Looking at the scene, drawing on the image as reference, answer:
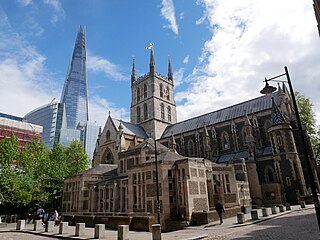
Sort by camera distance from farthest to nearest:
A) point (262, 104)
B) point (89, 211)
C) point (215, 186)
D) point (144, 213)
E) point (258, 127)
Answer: point (262, 104)
point (258, 127)
point (89, 211)
point (215, 186)
point (144, 213)

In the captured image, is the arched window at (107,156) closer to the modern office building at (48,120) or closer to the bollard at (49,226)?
the bollard at (49,226)

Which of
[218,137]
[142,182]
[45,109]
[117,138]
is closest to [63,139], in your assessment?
[45,109]

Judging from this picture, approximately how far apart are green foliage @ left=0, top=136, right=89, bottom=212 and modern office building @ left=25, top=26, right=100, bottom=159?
71.3 metres

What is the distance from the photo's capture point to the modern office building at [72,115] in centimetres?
12488

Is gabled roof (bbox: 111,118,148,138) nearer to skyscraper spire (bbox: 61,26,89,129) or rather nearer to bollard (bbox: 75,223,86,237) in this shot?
bollard (bbox: 75,223,86,237)

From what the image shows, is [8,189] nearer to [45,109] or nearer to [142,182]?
[142,182]

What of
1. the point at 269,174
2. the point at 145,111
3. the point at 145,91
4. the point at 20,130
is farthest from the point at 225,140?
the point at 20,130

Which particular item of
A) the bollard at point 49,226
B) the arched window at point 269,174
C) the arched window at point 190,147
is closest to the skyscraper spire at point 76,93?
the arched window at point 190,147

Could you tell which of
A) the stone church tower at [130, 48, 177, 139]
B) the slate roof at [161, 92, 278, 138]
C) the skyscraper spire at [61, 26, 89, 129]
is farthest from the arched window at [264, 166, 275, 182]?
the skyscraper spire at [61, 26, 89, 129]

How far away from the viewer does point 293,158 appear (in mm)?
30781

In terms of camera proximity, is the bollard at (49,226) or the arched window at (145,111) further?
the arched window at (145,111)

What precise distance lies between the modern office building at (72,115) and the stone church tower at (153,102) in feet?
221

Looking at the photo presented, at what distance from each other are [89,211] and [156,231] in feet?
63.5

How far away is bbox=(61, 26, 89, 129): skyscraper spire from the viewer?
169 meters
